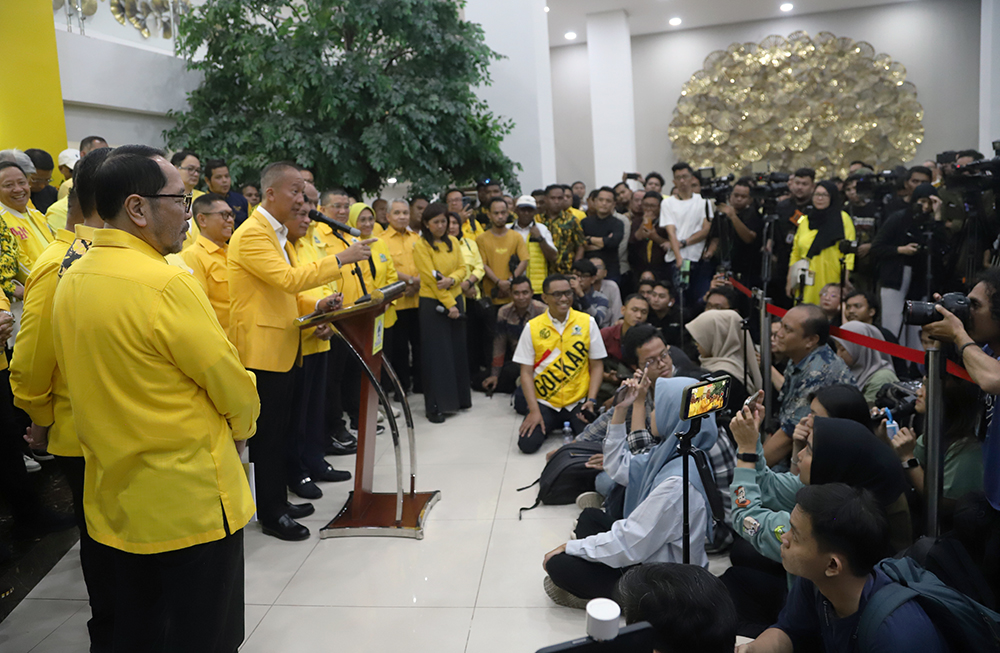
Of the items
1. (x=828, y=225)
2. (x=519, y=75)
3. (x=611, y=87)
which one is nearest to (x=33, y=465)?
(x=828, y=225)

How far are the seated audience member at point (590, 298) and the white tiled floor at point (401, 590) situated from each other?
6.51ft

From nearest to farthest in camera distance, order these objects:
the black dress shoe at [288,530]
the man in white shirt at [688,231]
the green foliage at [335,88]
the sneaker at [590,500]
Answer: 1. the black dress shoe at [288,530]
2. the sneaker at [590,500]
3. the man in white shirt at [688,231]
4. the green foliage at [335,88]

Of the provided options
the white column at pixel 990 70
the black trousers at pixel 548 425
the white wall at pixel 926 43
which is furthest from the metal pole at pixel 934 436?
the white wall at pixel 926 43

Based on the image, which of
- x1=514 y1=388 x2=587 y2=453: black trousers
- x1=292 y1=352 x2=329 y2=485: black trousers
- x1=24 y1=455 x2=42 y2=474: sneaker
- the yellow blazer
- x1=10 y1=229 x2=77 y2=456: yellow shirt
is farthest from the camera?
x1=514 y1=388 x2=587 y2=453: black trousers

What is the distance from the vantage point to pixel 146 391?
1.65m

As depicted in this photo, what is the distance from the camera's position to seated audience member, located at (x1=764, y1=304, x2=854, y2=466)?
3242mm

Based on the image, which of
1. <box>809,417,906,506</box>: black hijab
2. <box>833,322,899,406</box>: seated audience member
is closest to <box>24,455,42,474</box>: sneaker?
<box>809,417,906,506</box>: black hijab

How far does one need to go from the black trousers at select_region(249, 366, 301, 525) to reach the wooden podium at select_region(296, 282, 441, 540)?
242mm

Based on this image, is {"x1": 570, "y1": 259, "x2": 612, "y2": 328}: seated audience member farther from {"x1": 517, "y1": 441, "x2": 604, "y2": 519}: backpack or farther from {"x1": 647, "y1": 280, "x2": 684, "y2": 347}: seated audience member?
{"x1": 517, "y1": 441, "x2": 604, "y2": 519}: backpack

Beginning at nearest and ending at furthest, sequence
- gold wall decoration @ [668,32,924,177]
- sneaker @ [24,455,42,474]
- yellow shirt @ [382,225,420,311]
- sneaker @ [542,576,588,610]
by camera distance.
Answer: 1. sneaker @ [542,576,588,610]
2. sneaker @ [24,455,42,474]
3. yellow shirt @ [382,225,420,311]
4. gold wall decoration @ [668,32,924,177]

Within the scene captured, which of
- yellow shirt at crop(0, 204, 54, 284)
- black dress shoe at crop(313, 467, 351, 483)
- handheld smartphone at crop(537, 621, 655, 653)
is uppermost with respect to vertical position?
yellow shirt at crop(0, 204, 54, 284)

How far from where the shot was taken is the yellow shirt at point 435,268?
5.28 metres

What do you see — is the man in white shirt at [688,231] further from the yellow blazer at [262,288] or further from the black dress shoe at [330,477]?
the yellow blazer at [262,288]

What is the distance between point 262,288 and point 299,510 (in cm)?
106
